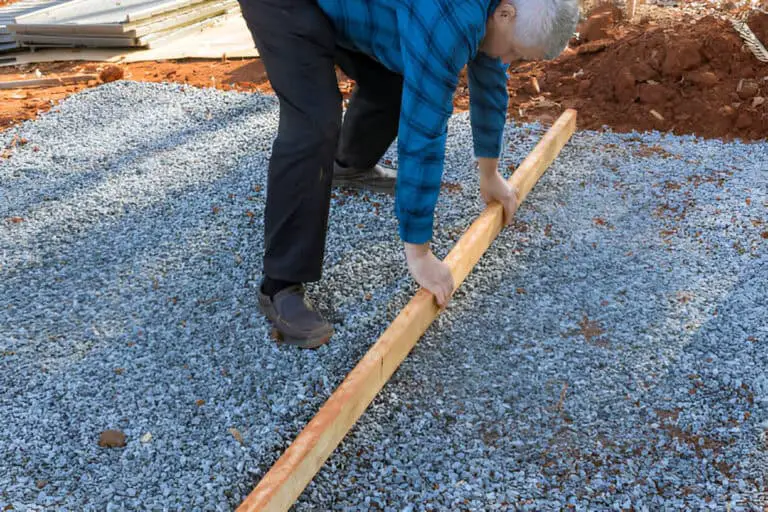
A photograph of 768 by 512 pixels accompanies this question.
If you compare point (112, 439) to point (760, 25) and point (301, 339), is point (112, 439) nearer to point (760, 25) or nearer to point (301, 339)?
point (301, 339)

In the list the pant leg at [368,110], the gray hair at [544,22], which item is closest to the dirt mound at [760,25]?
the pant leg at [368,110]

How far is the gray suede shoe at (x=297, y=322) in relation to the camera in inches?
103

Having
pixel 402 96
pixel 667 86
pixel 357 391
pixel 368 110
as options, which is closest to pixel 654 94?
pixel 667 86

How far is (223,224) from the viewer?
356 centimetres

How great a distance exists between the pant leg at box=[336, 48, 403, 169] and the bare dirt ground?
1704 mm

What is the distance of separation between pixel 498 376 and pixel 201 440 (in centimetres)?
114

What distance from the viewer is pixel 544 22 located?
1.92 metres

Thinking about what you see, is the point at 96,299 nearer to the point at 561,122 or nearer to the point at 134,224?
the point at 134,224

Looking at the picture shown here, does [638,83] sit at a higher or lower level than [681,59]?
lower

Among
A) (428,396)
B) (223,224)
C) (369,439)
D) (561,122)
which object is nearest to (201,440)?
(369,439)

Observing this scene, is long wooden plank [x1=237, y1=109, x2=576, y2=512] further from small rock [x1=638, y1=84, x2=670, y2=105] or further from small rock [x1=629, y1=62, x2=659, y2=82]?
small rock [x1=629, y1=62, x2=659, y2=82]

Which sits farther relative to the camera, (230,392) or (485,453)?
(230,392)

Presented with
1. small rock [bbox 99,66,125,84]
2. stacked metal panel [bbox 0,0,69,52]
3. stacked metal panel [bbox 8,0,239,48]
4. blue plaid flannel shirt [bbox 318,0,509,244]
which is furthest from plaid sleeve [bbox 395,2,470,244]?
stacked metal panel [bbox 0,0,69,52]

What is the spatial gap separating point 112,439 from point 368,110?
199 cm
